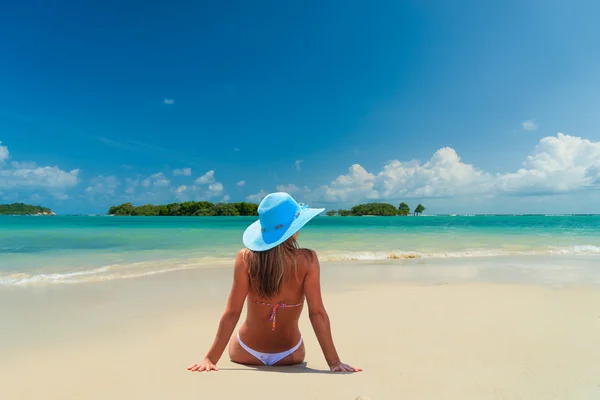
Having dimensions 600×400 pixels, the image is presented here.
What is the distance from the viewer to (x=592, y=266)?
1081cm

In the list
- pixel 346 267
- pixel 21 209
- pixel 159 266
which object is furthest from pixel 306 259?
pixel 21 209

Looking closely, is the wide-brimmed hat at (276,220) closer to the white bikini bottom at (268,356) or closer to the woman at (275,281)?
the woman at (275,281)

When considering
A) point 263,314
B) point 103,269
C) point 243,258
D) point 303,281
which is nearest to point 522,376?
point 303,281

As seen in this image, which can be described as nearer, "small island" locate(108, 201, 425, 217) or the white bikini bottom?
the white bikini bottom

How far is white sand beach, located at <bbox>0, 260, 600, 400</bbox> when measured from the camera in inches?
97.9

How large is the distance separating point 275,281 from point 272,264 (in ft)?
0.46

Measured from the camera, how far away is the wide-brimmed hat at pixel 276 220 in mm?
2537

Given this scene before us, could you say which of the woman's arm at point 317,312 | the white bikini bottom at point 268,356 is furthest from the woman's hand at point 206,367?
the woman's arm at point 317,312

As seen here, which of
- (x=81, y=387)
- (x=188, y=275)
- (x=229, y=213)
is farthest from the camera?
(x=229, y=213)

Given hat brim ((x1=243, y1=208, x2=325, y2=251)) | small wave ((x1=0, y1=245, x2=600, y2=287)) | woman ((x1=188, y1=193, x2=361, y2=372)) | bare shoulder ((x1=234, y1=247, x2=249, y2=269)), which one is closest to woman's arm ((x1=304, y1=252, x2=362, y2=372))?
woman ((x1=188, y1=193, x2=361, y2=372))

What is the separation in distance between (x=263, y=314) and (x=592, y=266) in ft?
40.2

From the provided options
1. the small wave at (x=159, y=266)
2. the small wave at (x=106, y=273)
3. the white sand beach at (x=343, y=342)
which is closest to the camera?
the white sand beach at (x=343, y=342)

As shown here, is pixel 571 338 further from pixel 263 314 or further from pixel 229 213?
pixel 229 213

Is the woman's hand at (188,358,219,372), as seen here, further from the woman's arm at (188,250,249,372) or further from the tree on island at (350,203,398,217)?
the tree on island at (350,203,398,217)
